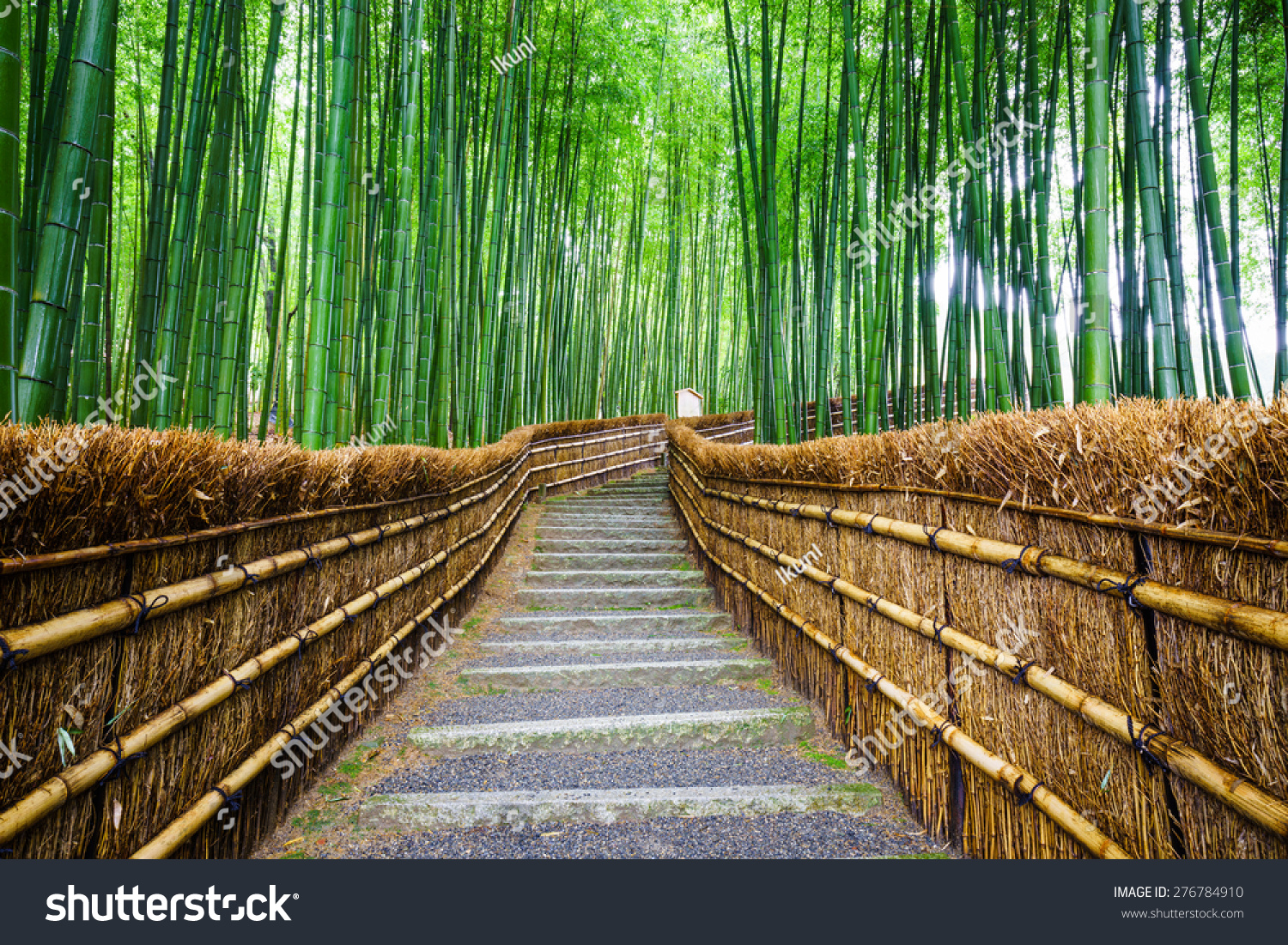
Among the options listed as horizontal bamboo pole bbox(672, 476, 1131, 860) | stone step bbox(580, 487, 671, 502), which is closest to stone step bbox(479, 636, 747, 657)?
horizontal bamboo pole bbox(672, 476, 1131, 860)

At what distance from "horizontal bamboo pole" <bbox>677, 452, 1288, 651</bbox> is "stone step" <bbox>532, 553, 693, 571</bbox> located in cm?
241

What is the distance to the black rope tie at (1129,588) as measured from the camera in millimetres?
1045

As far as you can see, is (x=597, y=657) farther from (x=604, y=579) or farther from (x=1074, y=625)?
(x=1074, y=625)

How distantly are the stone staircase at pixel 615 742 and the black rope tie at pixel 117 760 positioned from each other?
2.67 feet

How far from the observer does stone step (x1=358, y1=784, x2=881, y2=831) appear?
1.75 meters

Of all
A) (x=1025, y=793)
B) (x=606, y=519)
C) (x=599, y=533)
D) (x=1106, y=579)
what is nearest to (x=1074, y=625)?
(x=1106, y=579)

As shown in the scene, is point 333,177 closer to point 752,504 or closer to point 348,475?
point 348,475

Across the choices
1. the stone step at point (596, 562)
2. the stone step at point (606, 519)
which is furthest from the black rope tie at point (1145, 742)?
the stone step at point (606, 519)

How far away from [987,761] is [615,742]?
3.92 ft

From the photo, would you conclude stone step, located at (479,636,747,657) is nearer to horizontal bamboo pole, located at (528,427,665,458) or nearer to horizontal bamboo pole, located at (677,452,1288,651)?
horizontal bamboo pole, located at (677,452,1288,651)

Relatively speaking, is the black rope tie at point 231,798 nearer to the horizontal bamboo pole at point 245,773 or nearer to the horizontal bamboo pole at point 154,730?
the horizontal bamboo pole at point 245,773

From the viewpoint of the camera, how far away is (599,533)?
4.86 meters

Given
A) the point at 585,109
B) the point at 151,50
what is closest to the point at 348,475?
the point at 151,50

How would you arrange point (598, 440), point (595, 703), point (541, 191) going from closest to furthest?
point (595, 703)
point (541, 191)
point (598, 440)
